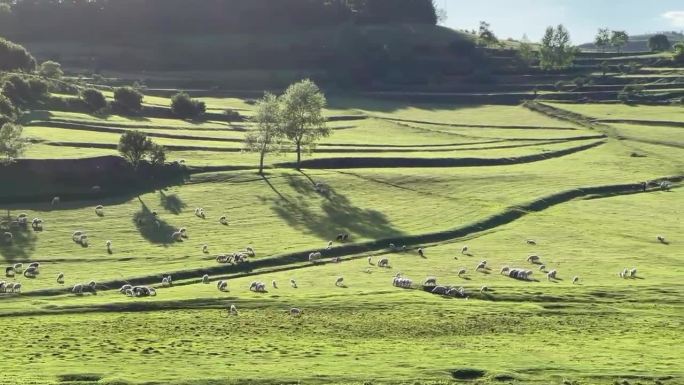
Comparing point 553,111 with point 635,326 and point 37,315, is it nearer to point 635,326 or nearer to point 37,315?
point 635,326

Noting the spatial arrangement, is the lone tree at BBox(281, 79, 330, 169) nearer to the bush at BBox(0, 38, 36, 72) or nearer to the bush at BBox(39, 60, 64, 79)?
the bush at BBox(39, 60, 64, 79)

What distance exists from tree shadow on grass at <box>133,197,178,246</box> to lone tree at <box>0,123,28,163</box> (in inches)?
646

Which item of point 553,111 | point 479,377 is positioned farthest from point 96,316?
point 553,111

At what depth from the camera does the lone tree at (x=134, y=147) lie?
9469 cm

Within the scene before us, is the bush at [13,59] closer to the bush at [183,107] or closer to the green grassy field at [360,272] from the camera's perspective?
the bush at [183,107]

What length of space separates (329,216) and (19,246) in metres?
31.8

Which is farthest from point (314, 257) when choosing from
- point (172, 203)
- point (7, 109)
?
point (7, 109)

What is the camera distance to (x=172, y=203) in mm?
88812

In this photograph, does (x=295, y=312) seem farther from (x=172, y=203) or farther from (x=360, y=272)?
(x=172, y=203)

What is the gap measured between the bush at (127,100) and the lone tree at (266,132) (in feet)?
138

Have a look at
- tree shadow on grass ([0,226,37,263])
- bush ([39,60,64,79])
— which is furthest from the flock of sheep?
bush ([39,60,64,79])

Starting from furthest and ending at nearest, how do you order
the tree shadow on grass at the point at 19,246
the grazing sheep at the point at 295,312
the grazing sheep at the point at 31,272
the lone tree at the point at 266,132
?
the lone tree at the point at 266,132, the tree shadow on grass at the point at 19,246, the grazing sheep at the point at 31,272, the grazing sheep at the point at 295,312

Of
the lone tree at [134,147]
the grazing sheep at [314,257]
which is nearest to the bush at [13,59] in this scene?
the lone tree at [134,147]

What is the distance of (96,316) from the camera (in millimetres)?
54969
